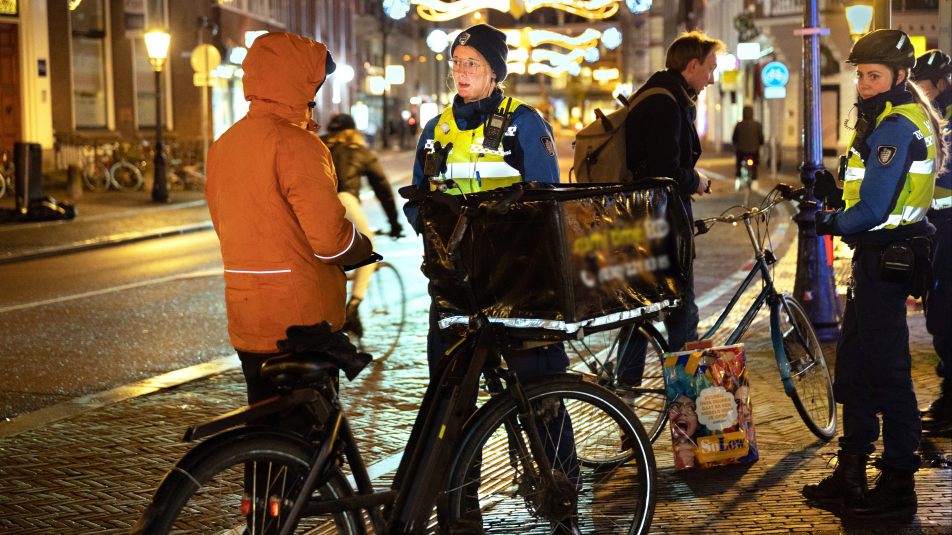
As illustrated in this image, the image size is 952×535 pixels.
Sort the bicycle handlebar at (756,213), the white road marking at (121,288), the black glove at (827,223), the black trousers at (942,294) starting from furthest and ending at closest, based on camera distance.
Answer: the white road marking at (121,288) → the black trousers at (942,294) → the bicycle handlebar at (756,213) → the black glove at (827,223)

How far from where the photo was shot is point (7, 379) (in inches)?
280

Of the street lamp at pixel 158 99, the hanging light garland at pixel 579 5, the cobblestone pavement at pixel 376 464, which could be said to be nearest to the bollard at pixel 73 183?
the street lamp at pixel 158 99

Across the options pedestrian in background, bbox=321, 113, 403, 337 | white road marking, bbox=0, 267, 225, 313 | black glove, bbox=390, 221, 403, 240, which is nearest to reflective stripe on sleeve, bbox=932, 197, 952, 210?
pedestrian in background, bbox=321, 113, 403, 337

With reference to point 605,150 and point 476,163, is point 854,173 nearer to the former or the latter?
point 605,150

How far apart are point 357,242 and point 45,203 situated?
1636cm

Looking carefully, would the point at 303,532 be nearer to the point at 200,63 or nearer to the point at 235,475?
the point at 235,475

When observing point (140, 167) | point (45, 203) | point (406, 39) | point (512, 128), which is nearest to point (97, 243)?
point (45, 203)

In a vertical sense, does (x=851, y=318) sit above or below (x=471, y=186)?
below

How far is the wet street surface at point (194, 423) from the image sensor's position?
14.1 ft

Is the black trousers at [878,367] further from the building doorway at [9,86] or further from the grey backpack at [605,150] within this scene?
the building doorway at [9,86]

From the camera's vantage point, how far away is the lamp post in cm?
732

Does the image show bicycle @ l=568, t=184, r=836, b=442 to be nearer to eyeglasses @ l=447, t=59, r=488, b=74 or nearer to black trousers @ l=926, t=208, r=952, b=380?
black trousers @ l=926, t=208, r=952, b=380

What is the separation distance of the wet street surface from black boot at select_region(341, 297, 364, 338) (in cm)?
15

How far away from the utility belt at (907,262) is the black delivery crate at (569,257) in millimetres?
1160
